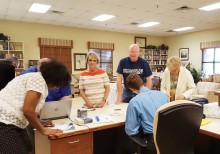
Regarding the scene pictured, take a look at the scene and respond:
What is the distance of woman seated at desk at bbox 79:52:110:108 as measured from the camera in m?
2.67

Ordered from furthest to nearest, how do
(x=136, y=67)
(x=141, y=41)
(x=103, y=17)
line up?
(x=141, y=41) → (x=103, y=17) → (x=136, y=67)

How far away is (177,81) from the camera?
2.79 m

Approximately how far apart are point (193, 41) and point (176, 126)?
27.8 ft

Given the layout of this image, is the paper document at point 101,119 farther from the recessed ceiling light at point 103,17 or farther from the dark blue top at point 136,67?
the recessed ceiling light at point 103,17

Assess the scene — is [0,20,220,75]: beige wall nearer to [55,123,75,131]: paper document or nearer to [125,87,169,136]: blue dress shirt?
[55,123,75,131]: paper document

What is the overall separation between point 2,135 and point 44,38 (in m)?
6.28

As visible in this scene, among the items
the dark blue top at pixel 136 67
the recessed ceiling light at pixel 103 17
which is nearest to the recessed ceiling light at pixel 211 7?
the recessed ceiling light at pixel 103 17

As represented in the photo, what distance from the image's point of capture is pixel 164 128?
138 cm

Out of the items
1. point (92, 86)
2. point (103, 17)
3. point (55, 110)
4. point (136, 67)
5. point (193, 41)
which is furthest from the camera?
point (193, 41)

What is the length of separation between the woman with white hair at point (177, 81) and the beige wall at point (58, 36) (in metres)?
5.55

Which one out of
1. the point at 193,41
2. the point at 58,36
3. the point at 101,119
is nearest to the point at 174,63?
the point at 101,119

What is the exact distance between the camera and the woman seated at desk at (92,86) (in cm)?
267

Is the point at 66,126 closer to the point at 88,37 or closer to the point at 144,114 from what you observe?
the point at 144,114

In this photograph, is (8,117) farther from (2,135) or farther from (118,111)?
(118,111)
